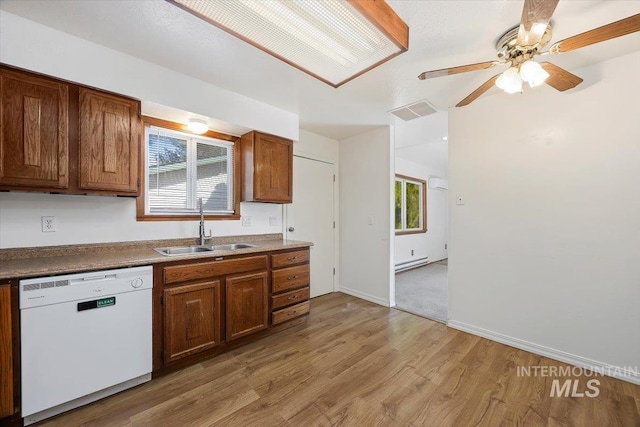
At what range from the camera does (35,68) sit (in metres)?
1.67

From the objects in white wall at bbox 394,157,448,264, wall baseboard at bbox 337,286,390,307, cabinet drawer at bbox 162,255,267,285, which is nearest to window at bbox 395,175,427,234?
white wall at bbox 394,157,448,264

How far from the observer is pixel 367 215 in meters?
3.74

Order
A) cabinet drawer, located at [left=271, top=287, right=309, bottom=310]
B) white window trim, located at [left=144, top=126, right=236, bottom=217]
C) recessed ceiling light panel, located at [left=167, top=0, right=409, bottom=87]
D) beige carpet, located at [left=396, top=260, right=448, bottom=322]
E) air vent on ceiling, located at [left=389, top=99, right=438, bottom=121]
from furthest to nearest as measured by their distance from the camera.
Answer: beige carpet, located at [left=396, top=260, right=448, bottom=322] → air vent on ceiling, located at [left=389, top=99, right=438, bottom=121] → cabinet drawer, located at [left=271, top=287, right=309, bottom=310] → white window trim, located at [left=144, top=126, right=236, bottom=217] → recessed ceiling light panel, located at [left=167, top=0, right=409, bottom=87]

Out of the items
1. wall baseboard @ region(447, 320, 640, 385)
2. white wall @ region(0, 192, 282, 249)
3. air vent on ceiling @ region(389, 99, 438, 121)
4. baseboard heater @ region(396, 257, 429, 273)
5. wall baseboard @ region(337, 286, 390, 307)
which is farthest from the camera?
baseboard heater @ region(396, 257, 429, 273)

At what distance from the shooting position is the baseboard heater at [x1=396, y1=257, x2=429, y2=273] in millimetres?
5340

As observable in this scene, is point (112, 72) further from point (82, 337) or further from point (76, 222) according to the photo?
point (82, 337)

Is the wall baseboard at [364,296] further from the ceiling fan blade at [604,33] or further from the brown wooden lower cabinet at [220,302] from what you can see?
the ceiling fan blade at [604,33]

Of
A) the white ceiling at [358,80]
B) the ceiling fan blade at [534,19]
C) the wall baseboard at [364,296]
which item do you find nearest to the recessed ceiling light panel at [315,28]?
the white ceiling at [358,80]

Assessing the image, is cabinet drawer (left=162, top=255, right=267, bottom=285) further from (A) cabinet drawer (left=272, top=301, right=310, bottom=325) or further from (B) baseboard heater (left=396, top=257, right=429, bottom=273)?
(B) baseboard heater (left=396, top=257, right=429, bottom=273)

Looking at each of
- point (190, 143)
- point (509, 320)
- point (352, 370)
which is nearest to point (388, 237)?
point (509, 320)

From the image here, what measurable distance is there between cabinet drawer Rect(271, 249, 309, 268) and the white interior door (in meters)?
0.69

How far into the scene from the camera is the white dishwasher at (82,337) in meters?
1.48

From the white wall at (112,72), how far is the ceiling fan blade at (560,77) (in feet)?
7.81

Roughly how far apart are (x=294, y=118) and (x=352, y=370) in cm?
267
